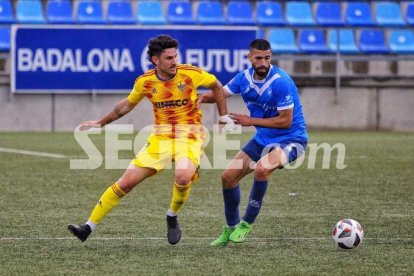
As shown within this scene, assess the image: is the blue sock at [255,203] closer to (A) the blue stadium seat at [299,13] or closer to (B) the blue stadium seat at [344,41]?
(B) the blue stadium seat at [344,41]

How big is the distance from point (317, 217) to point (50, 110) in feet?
39.4

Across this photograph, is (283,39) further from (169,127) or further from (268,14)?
(169,127)

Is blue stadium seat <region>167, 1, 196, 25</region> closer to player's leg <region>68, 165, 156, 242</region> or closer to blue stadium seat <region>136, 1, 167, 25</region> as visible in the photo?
blue stadium seat <region>136, 1, 167, 25</region>

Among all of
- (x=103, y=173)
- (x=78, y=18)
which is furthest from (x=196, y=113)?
(x=78, y=18)

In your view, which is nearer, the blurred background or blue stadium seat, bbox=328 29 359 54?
the blurred background

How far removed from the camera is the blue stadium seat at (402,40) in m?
25.2

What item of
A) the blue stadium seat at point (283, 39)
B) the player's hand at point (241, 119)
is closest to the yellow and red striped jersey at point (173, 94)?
the player's hand at point (241, 119)

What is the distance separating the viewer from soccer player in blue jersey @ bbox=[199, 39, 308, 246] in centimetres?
920

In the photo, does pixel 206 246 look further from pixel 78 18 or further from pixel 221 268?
pixel 78 18

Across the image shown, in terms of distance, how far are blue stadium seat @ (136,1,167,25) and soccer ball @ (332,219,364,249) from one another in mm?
16070

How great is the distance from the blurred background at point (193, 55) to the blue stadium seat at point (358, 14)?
10 cm

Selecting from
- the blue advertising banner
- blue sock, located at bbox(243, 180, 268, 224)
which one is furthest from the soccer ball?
the blue advertising banner

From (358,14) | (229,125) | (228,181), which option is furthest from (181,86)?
(358,14)

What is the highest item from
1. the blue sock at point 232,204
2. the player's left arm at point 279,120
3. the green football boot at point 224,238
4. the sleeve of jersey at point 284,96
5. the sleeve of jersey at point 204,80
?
the sleeve of jersey at point 204,80
